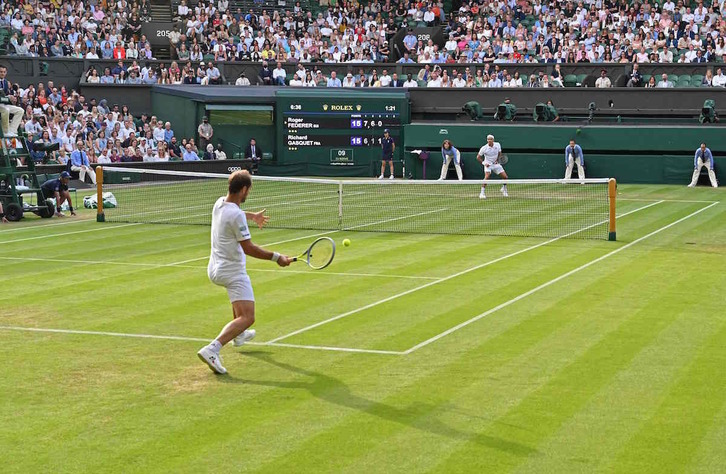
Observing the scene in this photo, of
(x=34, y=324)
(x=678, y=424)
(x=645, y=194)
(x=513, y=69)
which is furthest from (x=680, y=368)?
(x=513, y=69)

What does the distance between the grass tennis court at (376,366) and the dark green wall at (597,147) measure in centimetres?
2181

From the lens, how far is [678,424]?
30.6 ft

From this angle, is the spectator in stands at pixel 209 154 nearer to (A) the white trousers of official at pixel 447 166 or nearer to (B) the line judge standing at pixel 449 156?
(A) the white trousers of official at pixel 447 166

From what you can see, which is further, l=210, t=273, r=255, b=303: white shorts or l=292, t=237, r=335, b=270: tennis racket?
l=292, t=237, r=335, b=270: tennis racket

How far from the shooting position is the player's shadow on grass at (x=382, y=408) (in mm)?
8852

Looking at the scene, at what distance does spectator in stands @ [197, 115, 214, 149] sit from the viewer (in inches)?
1812

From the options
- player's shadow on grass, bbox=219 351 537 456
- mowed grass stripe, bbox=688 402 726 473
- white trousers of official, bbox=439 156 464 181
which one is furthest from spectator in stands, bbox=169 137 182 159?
mowed grass stripe, bbox=688 402 726 473

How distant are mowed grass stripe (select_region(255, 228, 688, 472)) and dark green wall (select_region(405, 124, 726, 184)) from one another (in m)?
28.7

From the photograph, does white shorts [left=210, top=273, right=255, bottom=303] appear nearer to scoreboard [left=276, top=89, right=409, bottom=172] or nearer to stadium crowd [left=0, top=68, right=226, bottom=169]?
stadium crowd [left=0, top=68, right=226, bottom=169]

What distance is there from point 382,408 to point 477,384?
51.7 inches

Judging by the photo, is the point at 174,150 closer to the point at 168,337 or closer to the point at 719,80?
the point at 719,80

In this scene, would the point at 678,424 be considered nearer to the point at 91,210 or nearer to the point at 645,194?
the point at 91,210

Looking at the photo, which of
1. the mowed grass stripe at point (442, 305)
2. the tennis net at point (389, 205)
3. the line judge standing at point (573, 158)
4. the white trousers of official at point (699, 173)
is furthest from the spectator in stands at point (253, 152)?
the mowed grass stripe at point (442, 305)

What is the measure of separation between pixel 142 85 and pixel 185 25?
607cm
